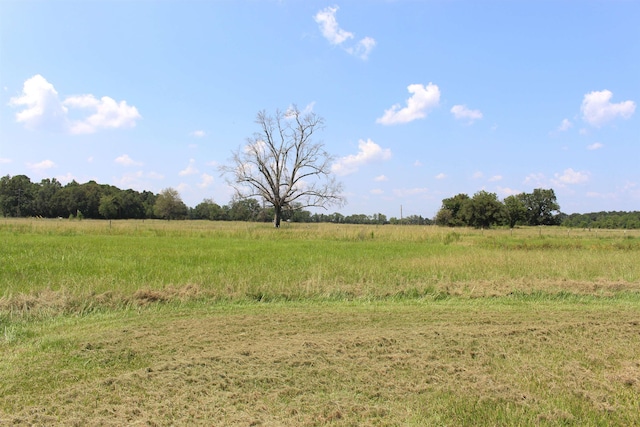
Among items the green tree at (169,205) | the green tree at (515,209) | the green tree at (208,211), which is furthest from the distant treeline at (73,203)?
the green tree at (515,209)

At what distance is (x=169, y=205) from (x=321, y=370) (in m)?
80.2

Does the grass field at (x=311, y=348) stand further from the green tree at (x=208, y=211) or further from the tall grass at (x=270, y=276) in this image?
the green tree at (x=208, y=211)

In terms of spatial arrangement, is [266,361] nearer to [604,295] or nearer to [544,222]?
[604,295]

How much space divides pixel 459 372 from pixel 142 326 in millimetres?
4881

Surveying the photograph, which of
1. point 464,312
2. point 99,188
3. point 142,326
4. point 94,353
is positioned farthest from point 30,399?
point 99,188

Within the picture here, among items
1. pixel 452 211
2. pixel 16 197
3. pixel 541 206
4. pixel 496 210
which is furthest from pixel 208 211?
pixel 541 206

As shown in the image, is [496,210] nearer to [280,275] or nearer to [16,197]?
[280,275]

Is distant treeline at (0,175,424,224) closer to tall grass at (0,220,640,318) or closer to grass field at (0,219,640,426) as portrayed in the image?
tall grass at (0,220,640,318)

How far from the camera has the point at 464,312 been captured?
721cm

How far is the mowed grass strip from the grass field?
0.07 ft

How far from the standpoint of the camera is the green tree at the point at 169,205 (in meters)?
77.7

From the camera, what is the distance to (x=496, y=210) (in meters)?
67.1

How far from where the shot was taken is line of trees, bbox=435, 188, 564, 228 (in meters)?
67.2

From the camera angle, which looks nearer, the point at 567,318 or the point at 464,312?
the point at 567,318
